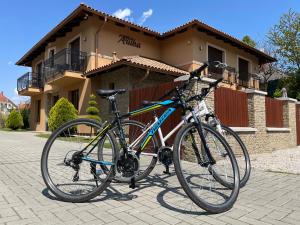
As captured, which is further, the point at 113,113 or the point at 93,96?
the point at 93,96

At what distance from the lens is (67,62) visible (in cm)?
1662

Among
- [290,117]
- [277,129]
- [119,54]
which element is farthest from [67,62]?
[290,117]

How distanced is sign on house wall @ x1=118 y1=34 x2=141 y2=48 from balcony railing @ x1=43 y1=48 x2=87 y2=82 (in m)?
2.38

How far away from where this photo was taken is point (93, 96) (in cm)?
1441

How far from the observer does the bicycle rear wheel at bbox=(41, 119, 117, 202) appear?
335cm

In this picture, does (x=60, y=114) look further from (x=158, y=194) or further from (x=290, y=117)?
(x=158, y=194)

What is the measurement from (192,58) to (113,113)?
14.4 meters

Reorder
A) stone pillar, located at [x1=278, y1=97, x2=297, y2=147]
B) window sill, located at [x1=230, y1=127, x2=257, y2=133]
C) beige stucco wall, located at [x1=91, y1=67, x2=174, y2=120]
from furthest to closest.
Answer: beige stucco wall, located at [x1=91, y1=67, x2=174, y2=120] → stone pillar, located at [x1=278, y1=97, x2=297, y2=147] → window sill, located at [x1=230, y1=127, x2=257, y2=133]

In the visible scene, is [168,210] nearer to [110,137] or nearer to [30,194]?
[110,137]

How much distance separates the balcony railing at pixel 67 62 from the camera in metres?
16.2

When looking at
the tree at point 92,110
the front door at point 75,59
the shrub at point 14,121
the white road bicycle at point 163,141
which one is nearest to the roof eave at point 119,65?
the front door at point 75,59

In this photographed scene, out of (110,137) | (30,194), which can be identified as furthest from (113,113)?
(30,194)

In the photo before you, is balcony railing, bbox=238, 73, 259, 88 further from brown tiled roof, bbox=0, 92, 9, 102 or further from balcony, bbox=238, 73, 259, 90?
brown tiled roof, bbox=0, 92, 9, 102

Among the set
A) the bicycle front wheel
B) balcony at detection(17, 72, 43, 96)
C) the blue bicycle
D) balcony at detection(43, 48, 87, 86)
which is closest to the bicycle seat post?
the blue bicycle
